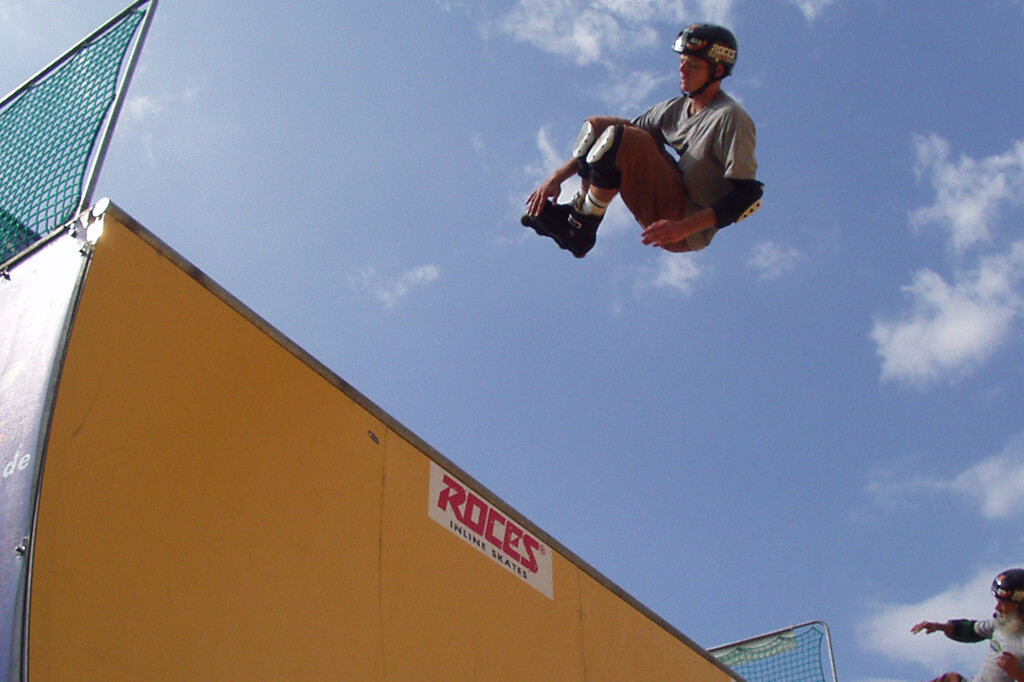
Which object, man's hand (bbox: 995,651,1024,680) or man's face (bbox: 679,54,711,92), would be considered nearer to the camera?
man's face (bbox: 679,54,711,92)

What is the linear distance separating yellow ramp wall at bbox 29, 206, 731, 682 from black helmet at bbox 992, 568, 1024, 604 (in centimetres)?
397

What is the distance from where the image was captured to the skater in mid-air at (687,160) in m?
4.25

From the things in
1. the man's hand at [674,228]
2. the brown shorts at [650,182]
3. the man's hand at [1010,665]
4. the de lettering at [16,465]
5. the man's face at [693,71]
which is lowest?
the de lettering at [16,465]

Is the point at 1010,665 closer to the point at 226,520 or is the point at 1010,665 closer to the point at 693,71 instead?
the point at 693,71

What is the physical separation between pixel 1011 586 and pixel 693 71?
5.15 m

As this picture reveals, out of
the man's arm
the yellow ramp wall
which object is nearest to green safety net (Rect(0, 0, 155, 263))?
the yellow ramp wall

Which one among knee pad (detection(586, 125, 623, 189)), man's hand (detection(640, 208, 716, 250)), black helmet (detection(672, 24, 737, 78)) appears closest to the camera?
man's hand (detection(640, 208, 716, 250))

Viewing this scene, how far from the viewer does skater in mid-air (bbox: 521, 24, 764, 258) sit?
4.25 m

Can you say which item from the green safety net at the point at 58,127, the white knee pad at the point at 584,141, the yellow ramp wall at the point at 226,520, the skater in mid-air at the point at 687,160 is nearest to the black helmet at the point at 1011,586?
the yellow ramp wall at the point at 226,520

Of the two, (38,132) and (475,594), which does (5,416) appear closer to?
(38,132)

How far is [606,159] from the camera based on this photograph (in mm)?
4414

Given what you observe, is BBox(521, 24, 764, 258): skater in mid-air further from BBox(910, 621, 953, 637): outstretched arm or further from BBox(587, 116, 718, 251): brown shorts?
BBox(910, 621, 953, 637): outstretched arm

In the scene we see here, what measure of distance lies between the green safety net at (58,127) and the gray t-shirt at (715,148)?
257 cm

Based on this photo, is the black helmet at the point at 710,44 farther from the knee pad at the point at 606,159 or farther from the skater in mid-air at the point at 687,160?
the knee pad at the point at 606,159
